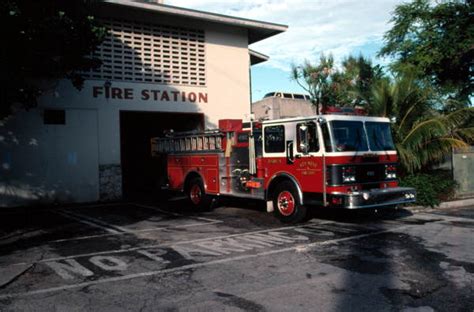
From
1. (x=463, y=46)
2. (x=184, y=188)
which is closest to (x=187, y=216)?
(x=184, y=188)

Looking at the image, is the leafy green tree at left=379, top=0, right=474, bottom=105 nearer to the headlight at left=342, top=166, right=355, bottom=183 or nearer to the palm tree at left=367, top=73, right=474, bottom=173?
the palm tree at left=367, top=73, right=474, bottom=173

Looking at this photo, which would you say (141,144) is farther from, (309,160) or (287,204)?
(309,160)

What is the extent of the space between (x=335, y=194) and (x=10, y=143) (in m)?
10.7

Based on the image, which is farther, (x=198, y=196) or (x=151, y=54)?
(x=151, y=54)

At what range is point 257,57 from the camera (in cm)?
2162

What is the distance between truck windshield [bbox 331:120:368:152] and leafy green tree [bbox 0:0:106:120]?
22.2ft

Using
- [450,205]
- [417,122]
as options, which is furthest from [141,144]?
[450,205]

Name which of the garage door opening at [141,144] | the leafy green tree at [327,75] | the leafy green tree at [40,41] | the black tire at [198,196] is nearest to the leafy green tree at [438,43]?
the leafy green tree at [327,75]

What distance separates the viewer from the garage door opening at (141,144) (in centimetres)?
2088

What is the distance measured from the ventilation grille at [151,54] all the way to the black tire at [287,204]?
8.28m

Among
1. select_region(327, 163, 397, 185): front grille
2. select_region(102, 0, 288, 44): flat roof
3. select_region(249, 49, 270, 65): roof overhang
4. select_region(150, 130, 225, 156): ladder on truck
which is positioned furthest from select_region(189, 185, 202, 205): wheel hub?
select_region(249, 49, 270, 65): roof overhang

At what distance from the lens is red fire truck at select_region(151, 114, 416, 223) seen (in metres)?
9.62

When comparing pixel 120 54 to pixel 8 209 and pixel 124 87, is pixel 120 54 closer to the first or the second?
pixel 124 87

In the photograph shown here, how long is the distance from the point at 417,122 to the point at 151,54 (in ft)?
31.3
